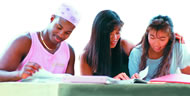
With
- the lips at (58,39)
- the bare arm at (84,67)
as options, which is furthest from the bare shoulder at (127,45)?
the lips at (58,39)

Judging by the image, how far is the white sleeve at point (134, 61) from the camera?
162cm

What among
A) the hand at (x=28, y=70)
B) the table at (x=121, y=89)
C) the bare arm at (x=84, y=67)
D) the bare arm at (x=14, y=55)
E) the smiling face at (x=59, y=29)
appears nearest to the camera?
the table at (x=121, y=89)

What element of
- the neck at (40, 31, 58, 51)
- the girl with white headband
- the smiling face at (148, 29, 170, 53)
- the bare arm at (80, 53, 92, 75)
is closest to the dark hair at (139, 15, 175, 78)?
the smiling face at (148, 29, 170, 53)

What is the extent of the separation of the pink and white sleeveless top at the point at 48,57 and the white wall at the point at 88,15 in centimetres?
10

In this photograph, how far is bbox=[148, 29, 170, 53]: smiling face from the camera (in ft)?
5.03

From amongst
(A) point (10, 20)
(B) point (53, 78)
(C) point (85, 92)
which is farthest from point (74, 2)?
(C) point (85, 92)

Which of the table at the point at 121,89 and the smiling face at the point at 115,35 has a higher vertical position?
the smiling face at the point at 115,35

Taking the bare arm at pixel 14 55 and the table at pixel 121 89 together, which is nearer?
the table at pixel 121 89

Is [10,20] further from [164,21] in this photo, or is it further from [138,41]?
[164,21]

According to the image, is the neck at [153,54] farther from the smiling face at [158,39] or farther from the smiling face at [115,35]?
the smiling face at [115,35]

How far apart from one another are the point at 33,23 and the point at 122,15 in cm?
54

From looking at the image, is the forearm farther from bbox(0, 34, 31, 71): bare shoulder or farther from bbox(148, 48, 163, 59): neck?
bbox(148, 48, 163, 59): neck

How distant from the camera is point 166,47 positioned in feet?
5.24

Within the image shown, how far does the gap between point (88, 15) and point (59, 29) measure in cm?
26
